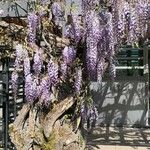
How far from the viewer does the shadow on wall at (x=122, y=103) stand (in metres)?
12.4

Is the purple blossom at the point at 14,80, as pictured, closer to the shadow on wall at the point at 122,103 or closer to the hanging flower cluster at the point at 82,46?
the hanging flower cluster at the point at 82,46

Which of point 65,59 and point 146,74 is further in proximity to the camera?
point 146,74

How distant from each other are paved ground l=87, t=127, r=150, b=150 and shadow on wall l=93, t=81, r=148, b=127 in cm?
43

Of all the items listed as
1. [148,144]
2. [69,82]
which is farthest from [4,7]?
[148,144]

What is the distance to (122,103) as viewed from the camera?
1251cm

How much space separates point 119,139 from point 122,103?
214 centimetres

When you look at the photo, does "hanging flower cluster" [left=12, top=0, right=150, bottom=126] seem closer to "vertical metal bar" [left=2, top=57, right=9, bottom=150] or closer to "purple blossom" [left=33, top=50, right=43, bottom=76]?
"purple blossom" [left=33, top=50, right=43, bottom=76]

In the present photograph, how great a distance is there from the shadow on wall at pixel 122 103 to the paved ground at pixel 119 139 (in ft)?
1.40

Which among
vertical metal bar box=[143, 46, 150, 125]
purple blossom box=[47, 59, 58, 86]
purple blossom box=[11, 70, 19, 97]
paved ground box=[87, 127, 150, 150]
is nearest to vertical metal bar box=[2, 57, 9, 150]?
purple blossom box=[11, 70, 19, 97]

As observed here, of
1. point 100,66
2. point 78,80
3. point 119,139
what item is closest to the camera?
point 100,66

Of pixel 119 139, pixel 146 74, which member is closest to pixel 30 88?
pixel 119 139

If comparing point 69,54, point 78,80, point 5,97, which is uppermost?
point 69,54

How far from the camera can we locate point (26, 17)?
291 inches

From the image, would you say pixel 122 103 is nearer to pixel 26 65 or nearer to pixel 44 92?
pixel 44 92
